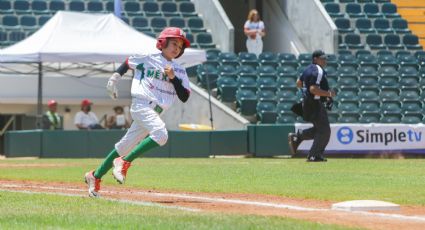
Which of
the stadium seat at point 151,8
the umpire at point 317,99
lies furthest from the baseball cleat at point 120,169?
the stadium seat at point 151,8

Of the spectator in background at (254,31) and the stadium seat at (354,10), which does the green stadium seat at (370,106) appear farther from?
the stadium seat at (354,10)

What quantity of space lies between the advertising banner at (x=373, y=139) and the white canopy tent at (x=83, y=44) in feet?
11.0

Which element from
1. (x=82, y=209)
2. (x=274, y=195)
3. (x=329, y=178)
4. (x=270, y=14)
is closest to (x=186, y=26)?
(x=270, y=14)

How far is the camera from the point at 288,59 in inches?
1152

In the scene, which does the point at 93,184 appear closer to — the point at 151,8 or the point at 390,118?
the point at 390,118

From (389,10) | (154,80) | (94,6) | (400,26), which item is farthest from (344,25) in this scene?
(154,80)

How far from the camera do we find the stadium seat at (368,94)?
28.1 meters

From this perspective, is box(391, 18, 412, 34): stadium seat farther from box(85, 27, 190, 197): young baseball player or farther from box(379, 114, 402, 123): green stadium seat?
box(85, 27, 190, 197): young baseball player

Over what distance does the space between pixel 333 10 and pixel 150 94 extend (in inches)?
858

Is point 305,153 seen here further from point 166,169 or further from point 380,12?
point 380,12

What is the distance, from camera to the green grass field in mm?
8507

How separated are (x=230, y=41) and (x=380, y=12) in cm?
553

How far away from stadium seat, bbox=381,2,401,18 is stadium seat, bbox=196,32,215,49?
5758 millimetres

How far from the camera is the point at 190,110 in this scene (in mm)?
27281
